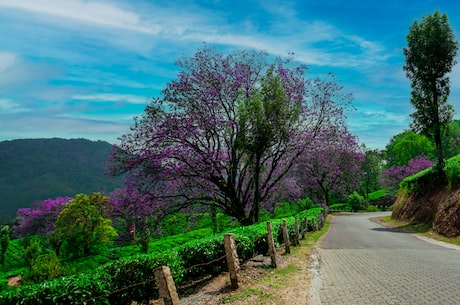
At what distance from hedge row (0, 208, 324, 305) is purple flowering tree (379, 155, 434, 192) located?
5185cm

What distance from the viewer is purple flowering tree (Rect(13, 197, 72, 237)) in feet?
140

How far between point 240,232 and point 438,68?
1908 centimetres

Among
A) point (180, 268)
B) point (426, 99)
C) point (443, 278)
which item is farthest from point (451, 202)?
point (180, 268)

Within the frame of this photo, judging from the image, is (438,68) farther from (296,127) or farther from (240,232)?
(240,232)

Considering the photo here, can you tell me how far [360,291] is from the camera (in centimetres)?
762

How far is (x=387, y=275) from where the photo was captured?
9.06 m

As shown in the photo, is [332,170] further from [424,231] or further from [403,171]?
[403,171]

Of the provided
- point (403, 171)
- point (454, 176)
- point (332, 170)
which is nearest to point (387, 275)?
point (454, 176)

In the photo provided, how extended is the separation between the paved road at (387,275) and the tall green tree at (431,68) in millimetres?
10739

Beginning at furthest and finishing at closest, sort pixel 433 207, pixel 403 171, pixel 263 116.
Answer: pixel 403 171, pixel 433 207, pixel 263 116

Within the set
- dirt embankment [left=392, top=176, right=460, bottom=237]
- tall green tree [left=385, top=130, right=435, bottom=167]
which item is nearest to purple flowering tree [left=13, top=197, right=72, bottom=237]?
dirt embankment [left=392, top=176, right=460, bottom=237]

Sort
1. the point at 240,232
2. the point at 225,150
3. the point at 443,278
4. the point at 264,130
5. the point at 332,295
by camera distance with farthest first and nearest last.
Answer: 1. the point at 225,150
2. the point at 264,130
3. the point at 240,232
4. the point at 443,278
5. the point at 332,295

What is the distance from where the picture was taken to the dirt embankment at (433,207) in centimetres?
1675

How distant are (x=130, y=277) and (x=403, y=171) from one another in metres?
61.1
